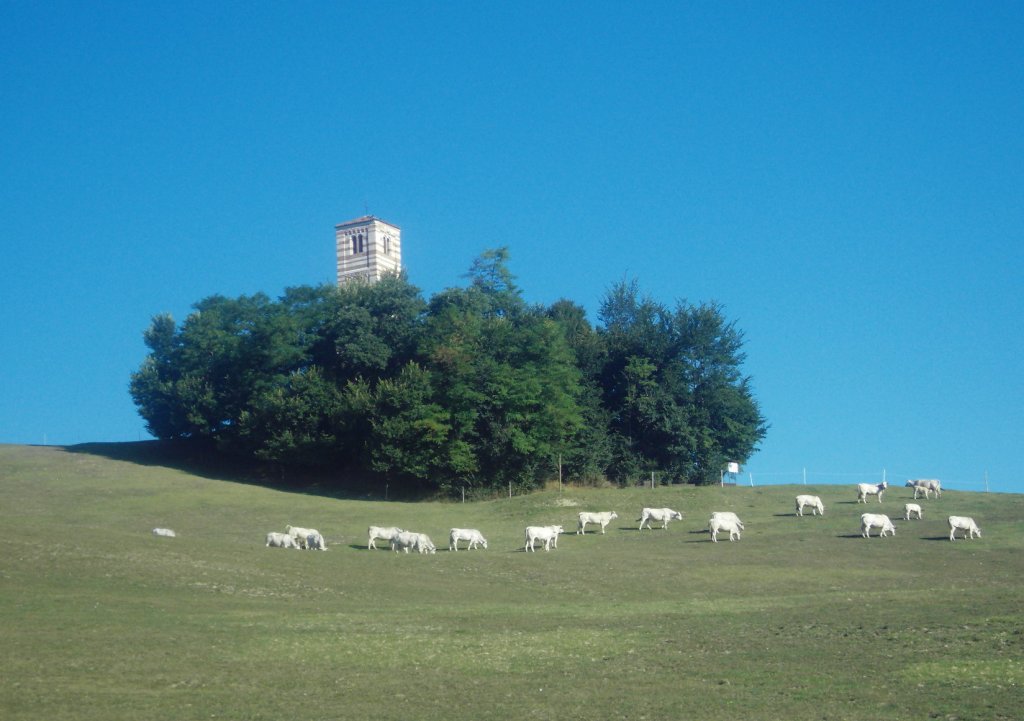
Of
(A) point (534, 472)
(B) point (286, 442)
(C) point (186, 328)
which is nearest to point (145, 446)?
(C) point (186, 328)

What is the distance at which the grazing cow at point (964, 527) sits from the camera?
46125 millimetres

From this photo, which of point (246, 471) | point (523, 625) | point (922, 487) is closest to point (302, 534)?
point (523, 625)

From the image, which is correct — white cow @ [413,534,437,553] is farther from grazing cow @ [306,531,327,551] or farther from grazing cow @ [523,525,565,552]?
grazing cow @ [523,525,565,552]

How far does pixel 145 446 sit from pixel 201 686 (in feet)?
296

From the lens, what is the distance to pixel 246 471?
9156 centimetres

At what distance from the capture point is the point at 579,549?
151ft

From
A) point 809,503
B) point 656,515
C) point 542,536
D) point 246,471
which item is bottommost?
point 542,536

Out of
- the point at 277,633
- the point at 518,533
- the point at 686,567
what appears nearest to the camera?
the point at 277,633

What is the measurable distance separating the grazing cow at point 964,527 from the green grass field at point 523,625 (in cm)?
91

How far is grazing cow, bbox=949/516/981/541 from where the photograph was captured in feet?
151

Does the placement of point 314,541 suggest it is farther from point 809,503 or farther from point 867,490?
point 867,490

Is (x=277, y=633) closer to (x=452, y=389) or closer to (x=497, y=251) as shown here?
(x=452, y=389)

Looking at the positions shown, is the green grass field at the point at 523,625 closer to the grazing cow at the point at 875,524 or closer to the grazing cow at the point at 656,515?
the grazing cow at the point at 875,524

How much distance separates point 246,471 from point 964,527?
65.7 m
